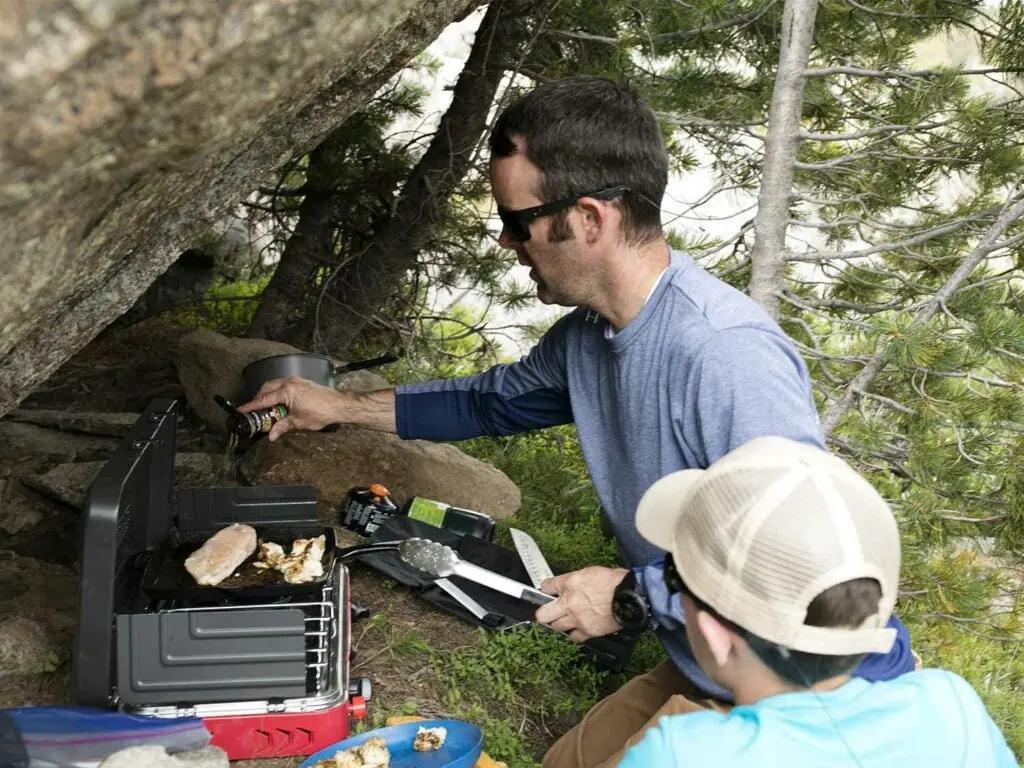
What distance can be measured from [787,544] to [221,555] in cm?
176

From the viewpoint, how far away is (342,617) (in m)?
2.73

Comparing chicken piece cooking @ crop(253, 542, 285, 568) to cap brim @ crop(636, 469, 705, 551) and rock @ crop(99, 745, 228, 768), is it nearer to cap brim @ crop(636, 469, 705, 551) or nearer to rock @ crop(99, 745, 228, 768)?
rock @ crop(99, 745, 228, 768)

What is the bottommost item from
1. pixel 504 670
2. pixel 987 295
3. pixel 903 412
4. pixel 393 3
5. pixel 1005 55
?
pixel 504 670

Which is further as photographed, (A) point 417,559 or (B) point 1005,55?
(B) point 1005,55

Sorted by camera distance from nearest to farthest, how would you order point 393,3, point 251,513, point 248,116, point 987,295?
point 248,116 < point 393,3 < point 251,513 < point 987,295

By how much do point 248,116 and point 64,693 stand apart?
1954 mm

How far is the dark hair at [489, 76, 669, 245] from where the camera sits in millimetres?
2635

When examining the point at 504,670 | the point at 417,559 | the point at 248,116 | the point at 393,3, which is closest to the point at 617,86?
the point at 393,3

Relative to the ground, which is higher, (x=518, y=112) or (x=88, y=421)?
(x=518, y=112)

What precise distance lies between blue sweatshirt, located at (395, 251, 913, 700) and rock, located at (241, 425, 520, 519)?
119cm

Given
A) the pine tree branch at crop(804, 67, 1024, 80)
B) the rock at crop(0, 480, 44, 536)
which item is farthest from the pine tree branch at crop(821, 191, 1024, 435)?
the rock at crop(0, 480, 44, 536)

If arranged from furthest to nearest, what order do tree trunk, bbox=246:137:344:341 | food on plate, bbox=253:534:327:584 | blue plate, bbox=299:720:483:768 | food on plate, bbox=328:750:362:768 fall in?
tree trunk, bbox=246:137:344:341 < food on plate, bbox=253:534:327:584 < blue plate, bbox=299:720:483:768 < food on plate, bbox=328:750:362:768

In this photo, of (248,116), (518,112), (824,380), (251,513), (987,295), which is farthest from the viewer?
(824,380)

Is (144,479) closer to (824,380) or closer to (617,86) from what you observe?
→ (617,86)
